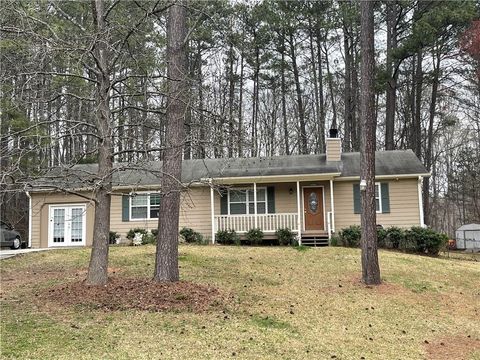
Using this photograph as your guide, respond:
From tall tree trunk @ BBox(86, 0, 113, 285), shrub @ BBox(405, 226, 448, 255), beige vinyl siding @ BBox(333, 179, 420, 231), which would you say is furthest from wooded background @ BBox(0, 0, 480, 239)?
tall tree trunk @ BBox(86, 0, 113, 285)

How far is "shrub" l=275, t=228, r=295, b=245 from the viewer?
16.6m

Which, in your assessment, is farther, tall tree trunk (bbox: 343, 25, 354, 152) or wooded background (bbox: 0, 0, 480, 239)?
tall tree trunk (bbox: 343, 25, 354, 152)

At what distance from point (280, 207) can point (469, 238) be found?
11483 mm

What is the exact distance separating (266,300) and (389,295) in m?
2.60

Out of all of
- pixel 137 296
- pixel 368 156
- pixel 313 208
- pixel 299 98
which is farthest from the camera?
pixel 299 98

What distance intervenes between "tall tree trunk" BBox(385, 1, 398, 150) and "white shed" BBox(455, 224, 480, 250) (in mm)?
5681

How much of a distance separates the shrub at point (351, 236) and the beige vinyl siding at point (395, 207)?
4.58 ft

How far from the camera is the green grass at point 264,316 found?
5.75 metres

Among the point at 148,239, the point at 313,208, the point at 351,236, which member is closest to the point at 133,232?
the point at 148,239

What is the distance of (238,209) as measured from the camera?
1820cm

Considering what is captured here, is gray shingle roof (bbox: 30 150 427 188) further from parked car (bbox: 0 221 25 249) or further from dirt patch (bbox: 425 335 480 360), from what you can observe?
dirt patch (bbox: 425 335 480 360)

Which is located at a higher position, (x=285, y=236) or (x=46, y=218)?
(x=46, y=218)

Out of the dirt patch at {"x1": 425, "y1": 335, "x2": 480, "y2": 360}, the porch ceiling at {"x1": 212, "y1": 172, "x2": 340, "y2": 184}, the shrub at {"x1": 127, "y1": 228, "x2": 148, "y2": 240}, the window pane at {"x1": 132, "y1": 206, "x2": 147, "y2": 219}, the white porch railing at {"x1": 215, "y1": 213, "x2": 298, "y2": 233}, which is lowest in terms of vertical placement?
the dirt patch at {"x1": 425, "y1": 335, "x2": 480, "y2": 360}

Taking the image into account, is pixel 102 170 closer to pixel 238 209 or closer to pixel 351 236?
pixel 351 236
